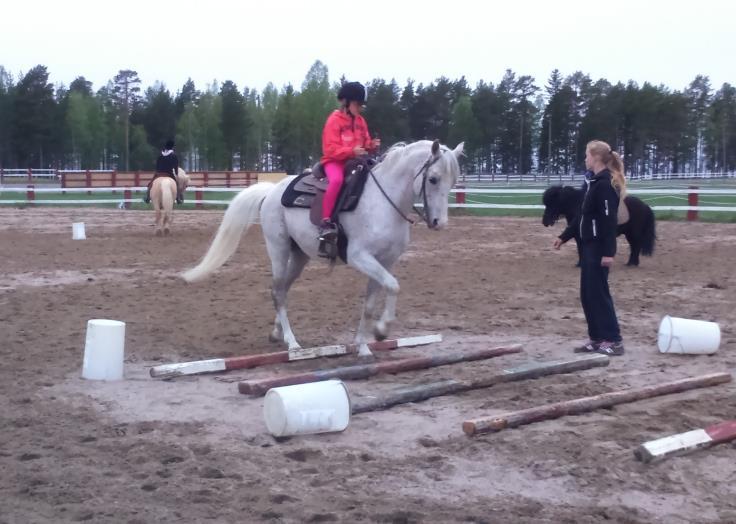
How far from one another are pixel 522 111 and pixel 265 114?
3315cm

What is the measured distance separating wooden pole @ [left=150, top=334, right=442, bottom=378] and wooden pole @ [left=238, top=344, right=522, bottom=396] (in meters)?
0.54

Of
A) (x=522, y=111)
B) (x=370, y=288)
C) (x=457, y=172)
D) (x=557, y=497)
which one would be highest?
(x=522, y=111)

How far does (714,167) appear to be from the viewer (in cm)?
6638

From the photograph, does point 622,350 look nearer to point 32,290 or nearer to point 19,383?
point 19,383

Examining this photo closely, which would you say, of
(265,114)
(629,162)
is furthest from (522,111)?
(265,114)

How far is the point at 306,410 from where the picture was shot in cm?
536

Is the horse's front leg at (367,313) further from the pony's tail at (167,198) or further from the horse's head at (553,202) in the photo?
the pony's tail at (167,198)

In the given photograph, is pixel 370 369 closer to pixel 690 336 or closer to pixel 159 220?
pixel 690 336

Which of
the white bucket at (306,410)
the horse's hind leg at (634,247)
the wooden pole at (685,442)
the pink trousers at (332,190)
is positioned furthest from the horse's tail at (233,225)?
the horse's hind leg at (634,247)

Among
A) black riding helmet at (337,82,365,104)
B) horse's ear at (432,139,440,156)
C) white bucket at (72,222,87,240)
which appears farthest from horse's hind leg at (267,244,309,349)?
white bucket at (72,222,87,240)

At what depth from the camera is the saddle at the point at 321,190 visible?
7.88 meters

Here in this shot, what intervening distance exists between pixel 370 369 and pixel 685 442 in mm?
2796

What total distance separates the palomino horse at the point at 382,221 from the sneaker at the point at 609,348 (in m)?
1.98

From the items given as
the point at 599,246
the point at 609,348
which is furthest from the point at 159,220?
the point at 609,348
